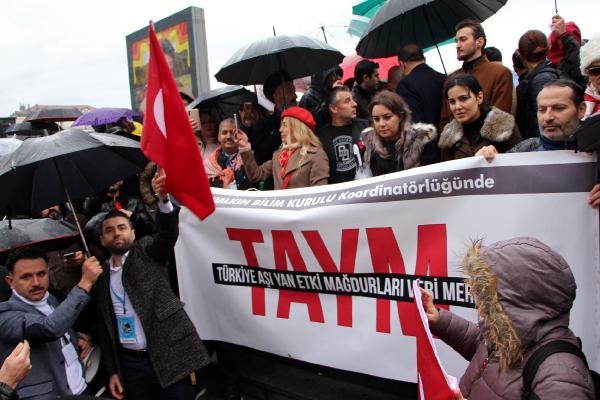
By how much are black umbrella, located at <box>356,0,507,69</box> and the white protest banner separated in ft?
5.82

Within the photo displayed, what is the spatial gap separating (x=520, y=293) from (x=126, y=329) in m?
2.71

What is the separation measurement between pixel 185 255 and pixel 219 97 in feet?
7.64

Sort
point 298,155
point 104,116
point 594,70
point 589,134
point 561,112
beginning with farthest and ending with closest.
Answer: point 104,116 < point 298,155 < point 594,70 < point 561,112 < point 589,134

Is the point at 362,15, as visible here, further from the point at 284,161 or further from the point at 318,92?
the point at 284,161

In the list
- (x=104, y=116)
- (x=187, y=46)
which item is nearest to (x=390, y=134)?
(x=104, y=116)

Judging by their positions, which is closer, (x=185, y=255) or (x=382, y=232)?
(x=382, y=232)

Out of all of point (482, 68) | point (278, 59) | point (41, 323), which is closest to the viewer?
point (41, 323)

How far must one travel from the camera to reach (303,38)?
5.36m

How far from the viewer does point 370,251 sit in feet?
10.4

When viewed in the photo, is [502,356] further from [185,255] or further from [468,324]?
[185,255]

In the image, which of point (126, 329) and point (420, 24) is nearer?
point (126, 329)

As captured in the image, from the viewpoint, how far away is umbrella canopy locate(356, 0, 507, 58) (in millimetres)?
4332

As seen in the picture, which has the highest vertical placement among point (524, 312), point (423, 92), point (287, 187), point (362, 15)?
point (362, 15)

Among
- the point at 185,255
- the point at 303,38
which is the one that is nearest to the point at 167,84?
the point at 185,255
